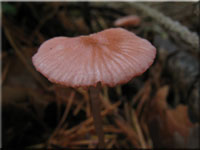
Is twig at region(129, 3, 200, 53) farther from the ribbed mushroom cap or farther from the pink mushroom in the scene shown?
the ribbed mushroom cap

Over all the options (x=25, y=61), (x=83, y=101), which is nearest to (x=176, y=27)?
(x=83, y=101)

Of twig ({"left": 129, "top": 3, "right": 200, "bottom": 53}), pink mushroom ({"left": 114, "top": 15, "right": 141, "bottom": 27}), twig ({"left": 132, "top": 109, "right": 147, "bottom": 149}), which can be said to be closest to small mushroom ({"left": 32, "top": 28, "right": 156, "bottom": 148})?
twig ({"left": 129, "top": 3, "right": 200, "bottom": 53})

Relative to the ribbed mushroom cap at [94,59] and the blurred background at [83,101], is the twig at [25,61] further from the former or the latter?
the ribbed mushroom cap at [94,59]

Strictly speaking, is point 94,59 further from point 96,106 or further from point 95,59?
point 96,106

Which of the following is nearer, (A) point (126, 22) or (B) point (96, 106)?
(B) point (96, 106)

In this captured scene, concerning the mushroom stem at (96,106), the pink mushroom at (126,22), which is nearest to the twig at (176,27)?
the pink mushroom at (126,22)

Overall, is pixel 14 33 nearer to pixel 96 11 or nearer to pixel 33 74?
pixel 33 74
